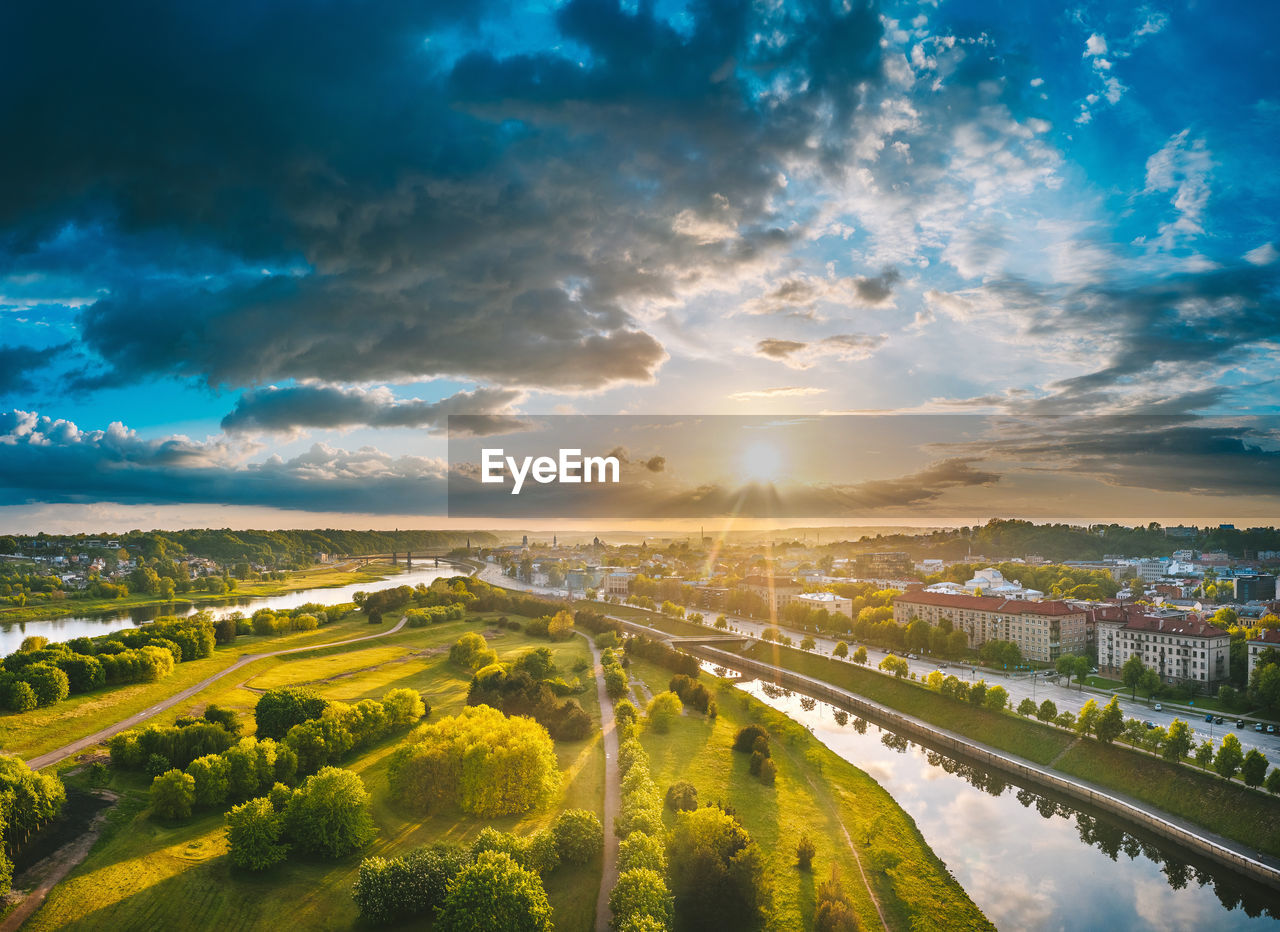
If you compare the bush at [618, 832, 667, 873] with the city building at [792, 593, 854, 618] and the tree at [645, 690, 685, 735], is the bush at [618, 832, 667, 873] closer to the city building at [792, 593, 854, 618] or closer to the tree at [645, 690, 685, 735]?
the tree at [645, 690, 685, 735]

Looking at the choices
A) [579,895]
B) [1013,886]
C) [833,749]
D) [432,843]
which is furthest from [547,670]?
[1013,886]

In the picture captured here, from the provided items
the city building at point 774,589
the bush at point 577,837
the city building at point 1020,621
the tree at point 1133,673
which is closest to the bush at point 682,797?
the bush at point 577,837

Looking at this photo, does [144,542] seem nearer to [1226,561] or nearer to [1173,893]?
[1173,893]

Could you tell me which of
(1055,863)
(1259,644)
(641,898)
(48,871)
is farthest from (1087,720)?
(48,871)

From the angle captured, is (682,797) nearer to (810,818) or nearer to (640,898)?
(810,818)

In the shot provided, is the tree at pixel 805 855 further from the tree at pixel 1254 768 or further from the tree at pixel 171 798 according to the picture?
the tree at pixel 171 798

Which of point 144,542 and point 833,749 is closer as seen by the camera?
point 833,749

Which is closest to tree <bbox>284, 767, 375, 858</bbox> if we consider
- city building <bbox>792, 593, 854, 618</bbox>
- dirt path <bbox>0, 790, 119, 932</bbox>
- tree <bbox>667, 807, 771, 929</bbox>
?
dirt path <bbox>0, 790, 119, 932</bbox>

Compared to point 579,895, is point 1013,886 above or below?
below
